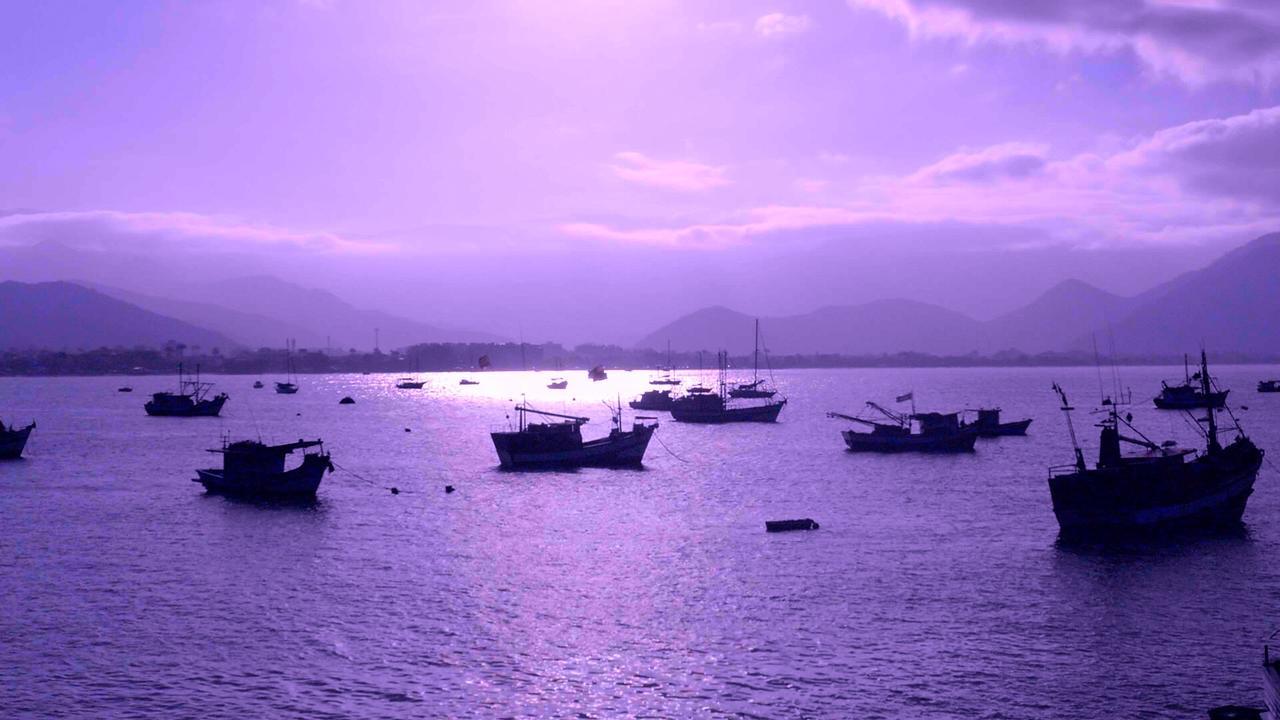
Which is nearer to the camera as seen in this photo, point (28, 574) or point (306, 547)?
point (28, 574)

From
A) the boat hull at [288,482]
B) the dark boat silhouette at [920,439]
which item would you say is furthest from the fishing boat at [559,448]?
the dark boat silhouette at [920,439]

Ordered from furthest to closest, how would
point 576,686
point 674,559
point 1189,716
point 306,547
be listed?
point 306,547 < point 674,559 < point 576,686 < point 1189,716

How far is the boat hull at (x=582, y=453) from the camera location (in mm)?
78875

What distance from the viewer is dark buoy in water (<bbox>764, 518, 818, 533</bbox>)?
51.3m

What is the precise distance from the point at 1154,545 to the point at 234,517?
138 feet

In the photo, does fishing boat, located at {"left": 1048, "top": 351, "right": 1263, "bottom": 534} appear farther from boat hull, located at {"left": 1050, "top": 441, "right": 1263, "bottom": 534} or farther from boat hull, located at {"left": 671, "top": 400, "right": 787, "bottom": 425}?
boat hull, located at {"left": 671, "top": 400, "right": 787, "bottom": 425}

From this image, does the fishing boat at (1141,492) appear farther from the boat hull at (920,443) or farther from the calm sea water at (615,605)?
the boat hull at (920,443)

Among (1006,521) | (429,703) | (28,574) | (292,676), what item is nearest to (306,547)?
(28,574)

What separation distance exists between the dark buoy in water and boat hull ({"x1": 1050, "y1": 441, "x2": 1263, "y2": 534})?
1046cm

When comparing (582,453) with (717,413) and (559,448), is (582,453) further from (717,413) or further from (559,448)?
(717,413)

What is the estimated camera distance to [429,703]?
26.8 metres

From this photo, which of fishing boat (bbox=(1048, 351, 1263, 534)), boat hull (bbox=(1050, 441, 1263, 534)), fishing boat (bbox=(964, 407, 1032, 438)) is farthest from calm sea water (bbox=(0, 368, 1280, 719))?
fishing boat (bbox=(964, 407, 1032, 438))

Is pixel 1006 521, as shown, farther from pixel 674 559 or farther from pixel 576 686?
pixel 576 686

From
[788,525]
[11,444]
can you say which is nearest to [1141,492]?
[788,525]
